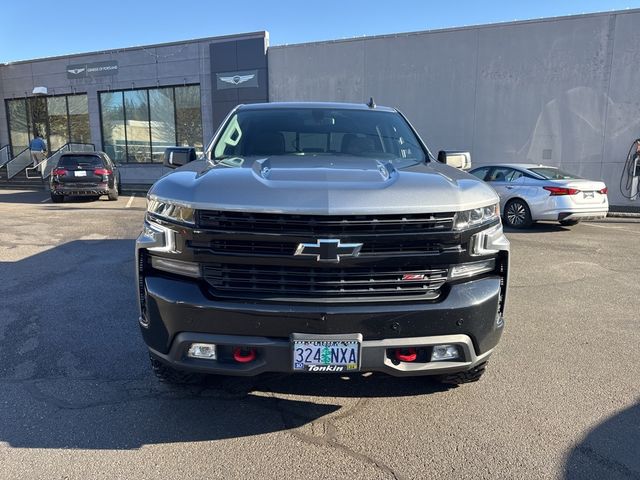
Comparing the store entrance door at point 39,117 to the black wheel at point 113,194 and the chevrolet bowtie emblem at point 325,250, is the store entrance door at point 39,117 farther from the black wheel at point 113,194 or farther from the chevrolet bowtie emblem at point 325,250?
the chevrolet bowtie emblem at point 325,250

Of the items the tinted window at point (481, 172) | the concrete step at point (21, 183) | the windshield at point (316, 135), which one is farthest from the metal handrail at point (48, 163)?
the windshield at point (316, 135)

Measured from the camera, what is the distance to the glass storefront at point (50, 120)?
2506 cm

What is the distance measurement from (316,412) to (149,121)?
76.0ft

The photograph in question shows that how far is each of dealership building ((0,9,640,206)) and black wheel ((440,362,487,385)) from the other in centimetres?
1523

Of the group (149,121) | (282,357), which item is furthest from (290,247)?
(149,121)

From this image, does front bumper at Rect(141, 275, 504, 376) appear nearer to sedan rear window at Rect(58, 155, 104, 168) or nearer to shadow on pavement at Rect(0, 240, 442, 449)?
shadow on pavement at Rect(0, 240, 442, 449)

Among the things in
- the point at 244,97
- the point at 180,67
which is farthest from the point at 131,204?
the point at 180,67

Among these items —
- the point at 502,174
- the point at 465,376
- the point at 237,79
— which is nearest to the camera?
the point at 465,376

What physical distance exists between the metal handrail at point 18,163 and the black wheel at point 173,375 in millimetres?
25832

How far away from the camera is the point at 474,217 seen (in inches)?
104

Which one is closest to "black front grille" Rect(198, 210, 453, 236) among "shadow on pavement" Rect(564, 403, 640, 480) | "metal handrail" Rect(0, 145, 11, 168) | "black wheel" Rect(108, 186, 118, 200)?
"shadow on pavement" Rect(564, 403, 640, 480)

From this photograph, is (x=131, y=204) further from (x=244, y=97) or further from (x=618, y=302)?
(x=618, y=302)

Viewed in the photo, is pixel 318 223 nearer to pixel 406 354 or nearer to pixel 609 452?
pixel 406 354

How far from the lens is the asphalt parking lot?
2561 mm
